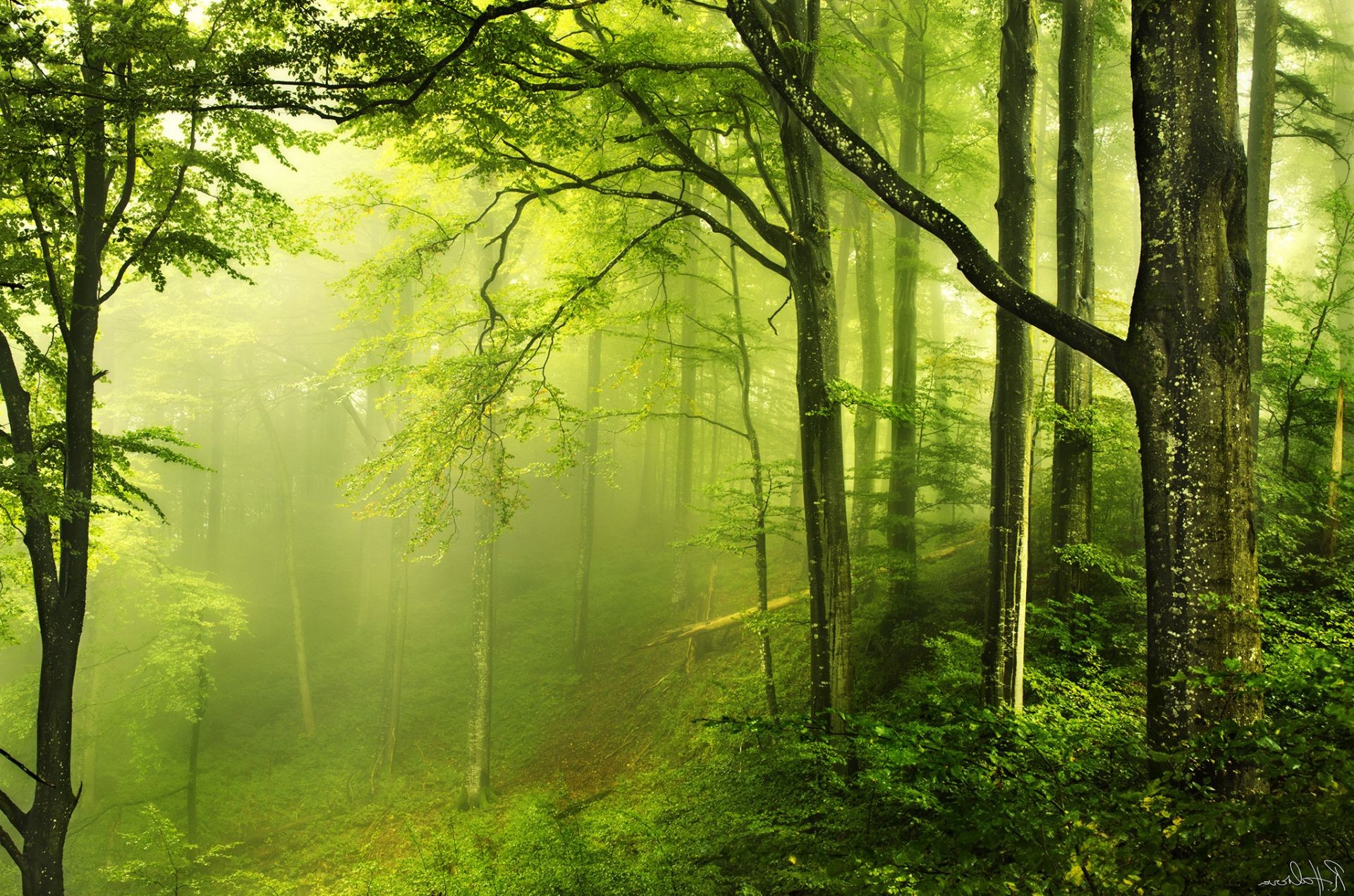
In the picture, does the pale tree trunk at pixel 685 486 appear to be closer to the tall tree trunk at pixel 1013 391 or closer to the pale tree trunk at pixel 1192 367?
the tall tree trunk at pixel 1013 391

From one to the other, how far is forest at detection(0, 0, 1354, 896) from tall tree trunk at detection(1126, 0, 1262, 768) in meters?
0.02

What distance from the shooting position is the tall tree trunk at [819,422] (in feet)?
21.6

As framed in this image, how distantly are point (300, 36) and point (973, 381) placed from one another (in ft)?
30.3

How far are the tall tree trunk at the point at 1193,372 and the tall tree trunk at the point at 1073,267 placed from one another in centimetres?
402

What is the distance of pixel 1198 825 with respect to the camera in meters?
2.63

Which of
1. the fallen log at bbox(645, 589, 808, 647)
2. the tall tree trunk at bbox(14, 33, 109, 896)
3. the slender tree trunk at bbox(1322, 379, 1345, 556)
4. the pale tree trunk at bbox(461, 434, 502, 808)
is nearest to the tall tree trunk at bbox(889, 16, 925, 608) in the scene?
the fallen log at bbox(645, 589, 808, 647)

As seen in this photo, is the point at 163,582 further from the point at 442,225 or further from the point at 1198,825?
the point at 1198,825

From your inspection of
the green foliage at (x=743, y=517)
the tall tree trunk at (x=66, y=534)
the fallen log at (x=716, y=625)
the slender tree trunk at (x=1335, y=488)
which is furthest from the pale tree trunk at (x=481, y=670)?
the slender tree trunk at (x=1335, y=488)

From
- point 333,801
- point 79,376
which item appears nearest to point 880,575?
point 79,376

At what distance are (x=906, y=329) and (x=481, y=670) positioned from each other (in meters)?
10.4

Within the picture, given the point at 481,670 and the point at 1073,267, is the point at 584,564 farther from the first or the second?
the point at 1073,267

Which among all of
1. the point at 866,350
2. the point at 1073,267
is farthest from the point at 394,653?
the point at 1073,267

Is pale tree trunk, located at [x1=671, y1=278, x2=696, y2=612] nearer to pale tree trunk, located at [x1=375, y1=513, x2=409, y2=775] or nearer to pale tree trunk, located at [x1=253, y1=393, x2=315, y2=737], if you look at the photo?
pale tree trunk, located at [x1=375, y1=513, x2=409, y2=775]

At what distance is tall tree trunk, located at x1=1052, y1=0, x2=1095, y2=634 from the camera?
7.15 meters
